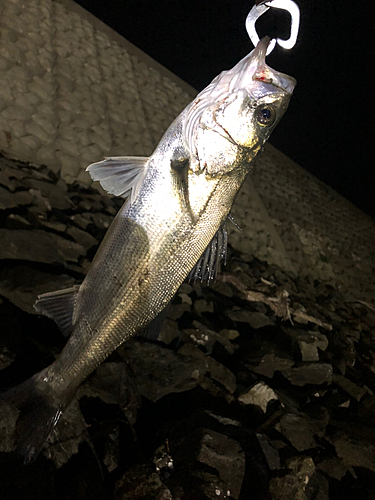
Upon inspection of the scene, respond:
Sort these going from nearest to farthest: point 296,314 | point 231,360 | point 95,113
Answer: point 231,360
point 296,314
point 95,113

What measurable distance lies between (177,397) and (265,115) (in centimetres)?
224

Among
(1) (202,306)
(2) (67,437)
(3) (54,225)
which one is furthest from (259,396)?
(3) (54,225)

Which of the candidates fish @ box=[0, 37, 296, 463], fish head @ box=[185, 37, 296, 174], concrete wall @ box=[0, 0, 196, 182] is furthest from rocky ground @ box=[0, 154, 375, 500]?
fish head @ box=[185, 37, 296, 174]

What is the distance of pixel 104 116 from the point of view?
6.10m

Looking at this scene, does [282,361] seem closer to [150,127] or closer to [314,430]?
[314,430]

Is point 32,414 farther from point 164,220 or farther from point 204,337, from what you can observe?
point 204,337

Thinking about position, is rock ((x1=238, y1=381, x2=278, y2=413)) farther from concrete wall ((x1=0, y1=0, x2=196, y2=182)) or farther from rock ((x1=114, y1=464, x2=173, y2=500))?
concrete wall ((x1=0, y1=0, x2=196, y2=182))

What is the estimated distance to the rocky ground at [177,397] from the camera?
6.07 ft

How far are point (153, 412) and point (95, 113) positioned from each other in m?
5.33

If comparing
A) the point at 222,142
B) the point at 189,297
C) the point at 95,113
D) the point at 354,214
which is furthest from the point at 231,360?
the point at 354,214

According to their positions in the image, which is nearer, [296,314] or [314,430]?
[314,430]

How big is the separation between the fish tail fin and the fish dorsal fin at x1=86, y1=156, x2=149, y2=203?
107cm

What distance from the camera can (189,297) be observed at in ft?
13.3

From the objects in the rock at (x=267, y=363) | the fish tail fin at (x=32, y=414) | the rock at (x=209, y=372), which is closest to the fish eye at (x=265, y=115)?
the fish tail fin at (x=32, y=414)
